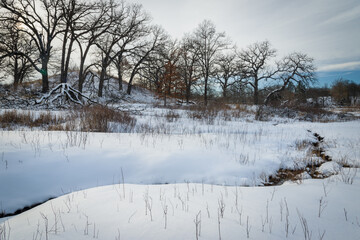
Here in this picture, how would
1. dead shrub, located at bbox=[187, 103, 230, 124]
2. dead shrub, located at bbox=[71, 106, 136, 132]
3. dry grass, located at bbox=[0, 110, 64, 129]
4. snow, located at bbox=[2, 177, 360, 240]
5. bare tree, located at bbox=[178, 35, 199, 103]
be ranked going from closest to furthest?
1. snow, located at bbox=[2, 177, 360, 240]
2. dead shrub, located at bbox=[71, 106, 136, 132]
3. dry grass, located at bbox=[0, 110, 64, 129]
4. dead shrub, located at bbox=[187, 103, 230, 124]
5. bare tree, located at bbox=[178, 35, 199, 103]

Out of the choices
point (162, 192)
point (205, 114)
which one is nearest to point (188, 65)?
point (205, 114)

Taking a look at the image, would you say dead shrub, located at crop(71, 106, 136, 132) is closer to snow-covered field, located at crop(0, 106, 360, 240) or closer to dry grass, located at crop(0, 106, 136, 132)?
dry grass, located at crop(0, 106, 136, 132)

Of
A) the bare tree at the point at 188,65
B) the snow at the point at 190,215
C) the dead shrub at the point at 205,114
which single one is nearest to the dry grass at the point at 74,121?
the snow at the point at 190,215

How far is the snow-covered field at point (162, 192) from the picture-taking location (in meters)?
1.59

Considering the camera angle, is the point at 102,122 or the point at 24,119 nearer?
the point at 102,122

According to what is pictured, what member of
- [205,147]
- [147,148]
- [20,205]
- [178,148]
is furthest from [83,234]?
[205,147]

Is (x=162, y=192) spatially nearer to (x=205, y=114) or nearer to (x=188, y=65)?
(x=205, y=114)

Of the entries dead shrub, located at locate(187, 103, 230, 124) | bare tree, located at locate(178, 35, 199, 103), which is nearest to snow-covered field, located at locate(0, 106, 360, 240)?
dead shrub, located at locate(187, 103, 230, 124)

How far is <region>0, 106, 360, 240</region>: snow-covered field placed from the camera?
159cm

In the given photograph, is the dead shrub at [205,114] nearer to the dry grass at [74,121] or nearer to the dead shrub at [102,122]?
the dead shrub at [102,122]

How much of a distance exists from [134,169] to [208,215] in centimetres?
206

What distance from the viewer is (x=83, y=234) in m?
1.53

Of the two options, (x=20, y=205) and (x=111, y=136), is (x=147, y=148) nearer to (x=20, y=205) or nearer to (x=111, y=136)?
(x=111, y=136)

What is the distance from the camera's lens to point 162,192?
241 centimetres
